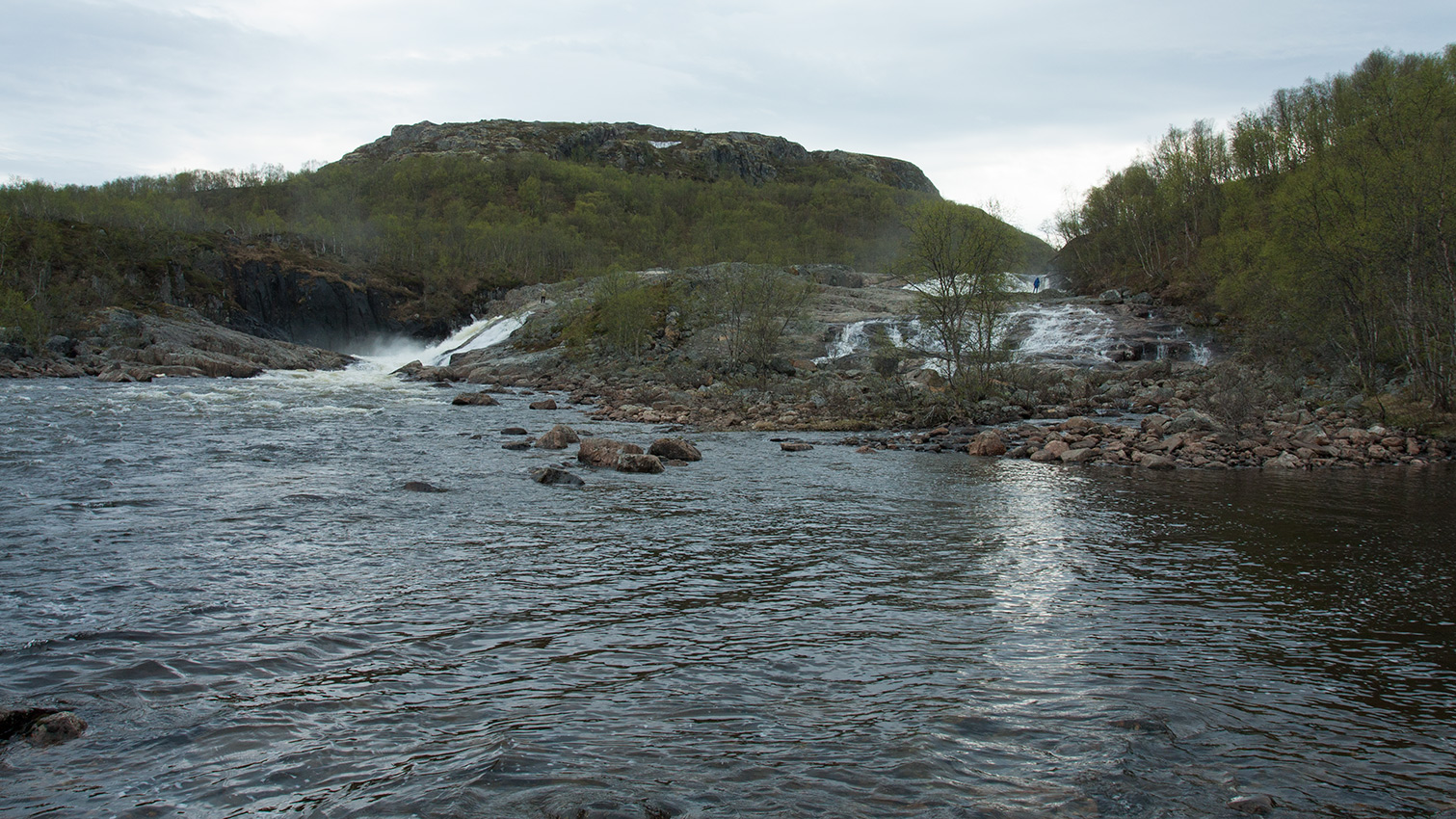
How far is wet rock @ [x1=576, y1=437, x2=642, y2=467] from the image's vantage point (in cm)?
2012

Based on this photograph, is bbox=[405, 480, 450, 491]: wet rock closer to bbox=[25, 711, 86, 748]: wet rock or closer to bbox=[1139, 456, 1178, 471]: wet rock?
bbox=[25, 711, 86, 748]: wet rock

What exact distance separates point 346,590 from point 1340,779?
985 centimetres

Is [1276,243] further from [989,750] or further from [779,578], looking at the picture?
[989,750]

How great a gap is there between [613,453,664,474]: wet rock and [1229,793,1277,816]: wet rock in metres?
15.4

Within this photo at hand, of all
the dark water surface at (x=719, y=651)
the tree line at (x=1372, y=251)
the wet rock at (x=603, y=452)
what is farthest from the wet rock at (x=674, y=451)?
the tree line at (x=1372, y=251)

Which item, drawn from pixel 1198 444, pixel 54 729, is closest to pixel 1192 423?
pixel 1198 444

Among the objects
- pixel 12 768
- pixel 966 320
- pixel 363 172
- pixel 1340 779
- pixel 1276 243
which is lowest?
pixel 1340 779

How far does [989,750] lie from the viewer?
571 centimetres

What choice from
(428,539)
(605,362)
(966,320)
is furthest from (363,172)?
(428,539)

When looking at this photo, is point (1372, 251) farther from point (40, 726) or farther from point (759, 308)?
point (40, 726)

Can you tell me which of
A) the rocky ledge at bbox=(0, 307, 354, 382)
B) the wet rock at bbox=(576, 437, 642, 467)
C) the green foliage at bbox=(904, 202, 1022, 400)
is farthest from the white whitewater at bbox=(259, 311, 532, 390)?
the green foliage at bbox=(904, 202, 1022, 400)

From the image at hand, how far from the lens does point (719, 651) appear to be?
25.4 feet

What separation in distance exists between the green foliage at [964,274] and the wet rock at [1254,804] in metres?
27.6

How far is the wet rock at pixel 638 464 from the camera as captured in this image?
64.2ft
